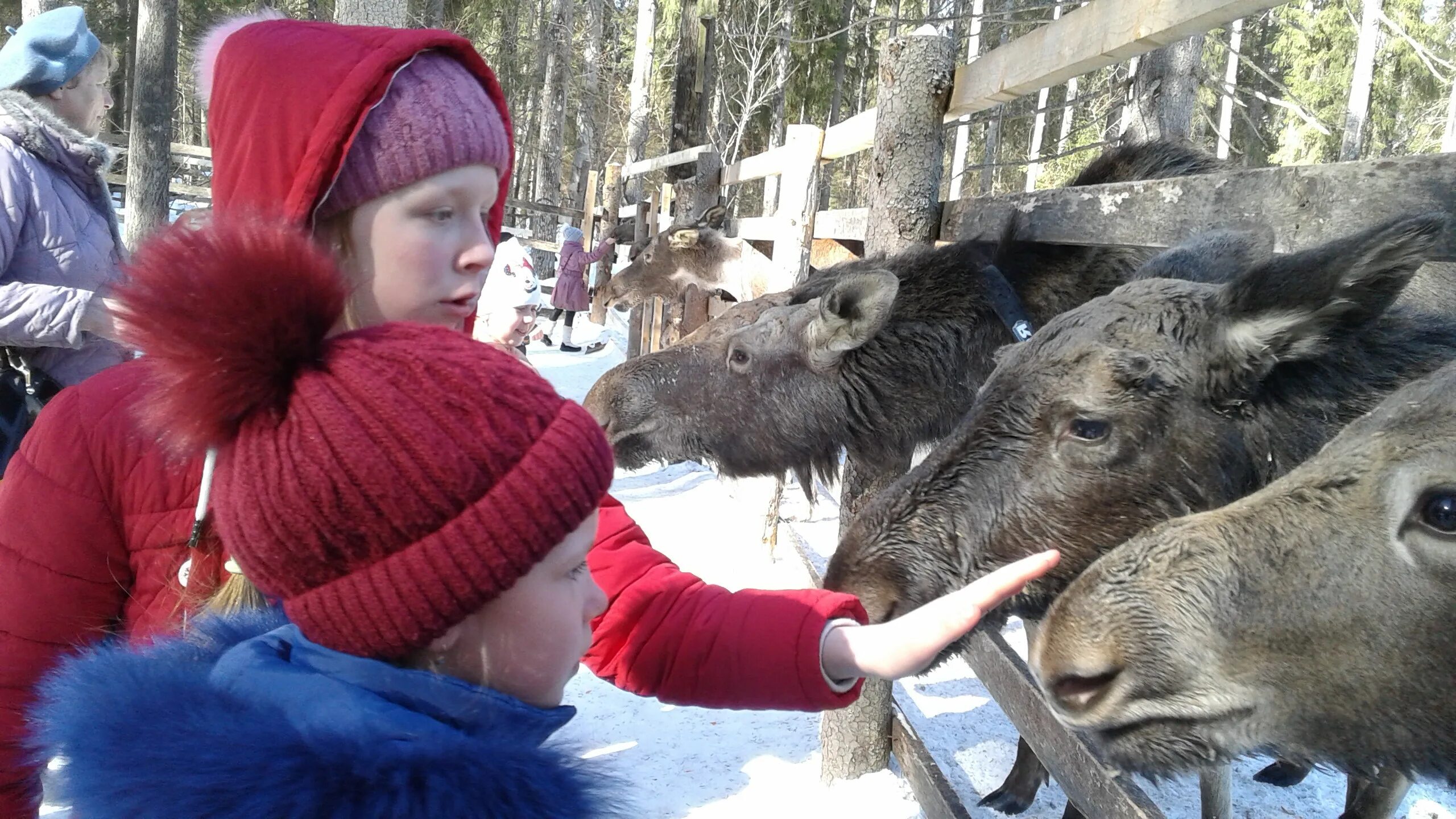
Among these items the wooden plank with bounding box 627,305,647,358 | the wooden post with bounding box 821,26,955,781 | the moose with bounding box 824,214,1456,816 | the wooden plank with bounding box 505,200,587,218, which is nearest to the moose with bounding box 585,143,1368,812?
the wooden post with bounding box 821,26,955,781

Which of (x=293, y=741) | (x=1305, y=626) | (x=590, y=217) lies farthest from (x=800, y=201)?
(x=590, y=217)

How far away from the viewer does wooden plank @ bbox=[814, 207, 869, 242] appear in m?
5.27

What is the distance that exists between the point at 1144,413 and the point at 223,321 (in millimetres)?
1758

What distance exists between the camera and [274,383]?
3.61ft

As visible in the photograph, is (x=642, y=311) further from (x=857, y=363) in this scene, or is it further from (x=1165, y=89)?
(x=857, y=363)

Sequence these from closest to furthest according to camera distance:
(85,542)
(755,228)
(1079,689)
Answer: (85,542)
(1079,689)
(755,228)

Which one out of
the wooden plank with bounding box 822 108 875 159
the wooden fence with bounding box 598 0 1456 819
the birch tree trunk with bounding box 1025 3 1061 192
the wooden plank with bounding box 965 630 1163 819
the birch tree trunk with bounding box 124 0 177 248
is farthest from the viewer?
the birch tree trunk with bounding box 1025 3 1061 192

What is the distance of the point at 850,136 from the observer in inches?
218

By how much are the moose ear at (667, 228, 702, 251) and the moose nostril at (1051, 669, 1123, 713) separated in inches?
262

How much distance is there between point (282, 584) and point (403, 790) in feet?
1.00

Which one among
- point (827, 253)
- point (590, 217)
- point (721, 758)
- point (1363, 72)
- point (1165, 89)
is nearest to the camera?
point (721, 758)

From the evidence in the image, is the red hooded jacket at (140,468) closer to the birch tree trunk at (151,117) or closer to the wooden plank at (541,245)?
the birch tree trunk at (151,117)

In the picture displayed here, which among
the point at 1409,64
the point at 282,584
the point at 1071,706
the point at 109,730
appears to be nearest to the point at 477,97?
the point at 282,584

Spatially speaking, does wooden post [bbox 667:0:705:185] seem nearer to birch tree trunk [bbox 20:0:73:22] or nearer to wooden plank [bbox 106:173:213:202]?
birch tree trunk [bbox 20:0:73:22]
